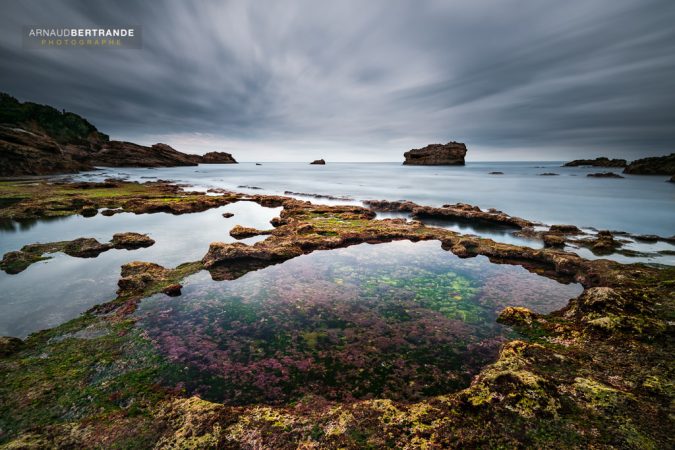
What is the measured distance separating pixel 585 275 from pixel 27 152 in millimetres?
114060

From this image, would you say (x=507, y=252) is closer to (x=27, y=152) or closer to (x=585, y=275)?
(x=585, y=275)

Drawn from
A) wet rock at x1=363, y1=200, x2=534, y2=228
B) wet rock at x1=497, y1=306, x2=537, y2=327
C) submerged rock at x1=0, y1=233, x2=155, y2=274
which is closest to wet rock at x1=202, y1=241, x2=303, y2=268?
submerged rock at x1=0, y1=233, x2=155, y2=274

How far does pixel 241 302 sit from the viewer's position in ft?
42.9

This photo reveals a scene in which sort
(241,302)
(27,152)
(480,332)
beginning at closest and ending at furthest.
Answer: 1. (480,332)
2. (241,302)
3. (27,152)

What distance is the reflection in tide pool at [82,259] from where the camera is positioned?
39.7 ft

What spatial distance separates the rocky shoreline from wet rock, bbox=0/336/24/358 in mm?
26

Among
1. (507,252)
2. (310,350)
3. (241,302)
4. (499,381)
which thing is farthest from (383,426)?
(507,252)

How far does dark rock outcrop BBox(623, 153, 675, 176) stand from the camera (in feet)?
379

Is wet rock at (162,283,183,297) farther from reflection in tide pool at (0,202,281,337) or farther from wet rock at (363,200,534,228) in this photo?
wet rock at (363,200,534,228)

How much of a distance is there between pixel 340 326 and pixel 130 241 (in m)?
19.2

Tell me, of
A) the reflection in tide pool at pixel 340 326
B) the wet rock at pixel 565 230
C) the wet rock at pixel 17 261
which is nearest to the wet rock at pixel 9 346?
the reflection in tide pool at pixel 340 326

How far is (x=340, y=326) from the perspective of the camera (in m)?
11.1

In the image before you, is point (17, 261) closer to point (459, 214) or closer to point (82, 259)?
point (82, 259)

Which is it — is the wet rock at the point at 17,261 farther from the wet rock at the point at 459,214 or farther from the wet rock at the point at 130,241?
the wet rock at the point at 459,214
